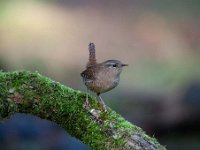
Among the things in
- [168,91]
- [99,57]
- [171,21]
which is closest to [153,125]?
[168,91]

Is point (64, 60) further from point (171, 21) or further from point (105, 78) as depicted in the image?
point (105, 78)

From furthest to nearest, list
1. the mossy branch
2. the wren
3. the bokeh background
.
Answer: the bokeh background
the wren
the mossy branch

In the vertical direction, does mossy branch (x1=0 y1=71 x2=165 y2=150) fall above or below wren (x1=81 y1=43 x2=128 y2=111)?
below

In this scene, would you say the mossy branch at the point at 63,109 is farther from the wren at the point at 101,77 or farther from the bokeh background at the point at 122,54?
the bokeh background at the point at 122,54

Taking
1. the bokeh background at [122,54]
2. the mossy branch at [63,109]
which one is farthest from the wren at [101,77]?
the bokeh background at [122,54]

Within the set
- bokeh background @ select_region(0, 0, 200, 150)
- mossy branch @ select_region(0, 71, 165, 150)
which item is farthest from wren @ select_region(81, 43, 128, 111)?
bokeh background @ select_region(0, 0, 200, 150)

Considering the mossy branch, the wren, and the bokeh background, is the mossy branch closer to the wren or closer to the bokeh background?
the wren
